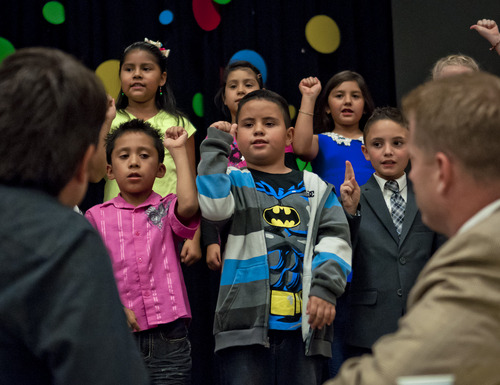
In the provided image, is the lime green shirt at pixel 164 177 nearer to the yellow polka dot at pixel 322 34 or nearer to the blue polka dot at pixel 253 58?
the blue polka dot at pixel 253 58

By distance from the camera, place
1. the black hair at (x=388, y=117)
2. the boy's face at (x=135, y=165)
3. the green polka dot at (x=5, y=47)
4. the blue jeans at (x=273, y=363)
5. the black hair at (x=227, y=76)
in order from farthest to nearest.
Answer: the green polka dot at (x=5, y=47) < the black hair at (x=227, y=76) < the black hair at (x=388, y=117) < the boy's face at (x=135, y=165) < the blue jeans at (x=273, y=363)

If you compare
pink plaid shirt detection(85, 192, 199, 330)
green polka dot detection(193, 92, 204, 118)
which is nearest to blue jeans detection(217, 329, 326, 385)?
pink plaid shirt detection(85, 192, 199, 330)

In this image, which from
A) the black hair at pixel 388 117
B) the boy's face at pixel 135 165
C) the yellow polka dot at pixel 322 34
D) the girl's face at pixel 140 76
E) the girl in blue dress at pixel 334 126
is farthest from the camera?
the yellow polka dot at pixel 322 34

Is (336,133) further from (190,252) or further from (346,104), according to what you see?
(190,252)

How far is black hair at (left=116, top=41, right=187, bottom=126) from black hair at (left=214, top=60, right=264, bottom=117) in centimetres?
22

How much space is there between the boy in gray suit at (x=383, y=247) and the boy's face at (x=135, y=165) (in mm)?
698

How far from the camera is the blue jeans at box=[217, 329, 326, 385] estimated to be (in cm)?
191

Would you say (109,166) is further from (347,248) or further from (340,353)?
(340,353)

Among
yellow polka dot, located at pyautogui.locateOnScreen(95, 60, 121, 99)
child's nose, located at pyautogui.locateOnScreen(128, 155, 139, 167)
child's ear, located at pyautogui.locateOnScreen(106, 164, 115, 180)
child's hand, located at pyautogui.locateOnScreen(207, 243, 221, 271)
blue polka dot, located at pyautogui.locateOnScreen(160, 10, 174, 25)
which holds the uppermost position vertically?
blue polka dot, located at pyautogui.locateOnScreen(160, 10, 174, 25)

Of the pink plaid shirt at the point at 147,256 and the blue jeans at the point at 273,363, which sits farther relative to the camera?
the pink plaid shirt at the point at 147,256

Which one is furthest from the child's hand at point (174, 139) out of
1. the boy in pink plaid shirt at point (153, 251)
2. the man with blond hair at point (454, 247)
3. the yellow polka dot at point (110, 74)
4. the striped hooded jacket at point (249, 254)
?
the man with blond hair at point (454, 247)

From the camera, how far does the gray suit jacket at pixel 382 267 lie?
2221 millimetres

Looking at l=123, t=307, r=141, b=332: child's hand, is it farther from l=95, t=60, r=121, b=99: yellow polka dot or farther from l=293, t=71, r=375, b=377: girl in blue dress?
l=95, t=60, r=121, b=99: yellow polka dot

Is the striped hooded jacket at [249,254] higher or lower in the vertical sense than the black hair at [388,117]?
lower
